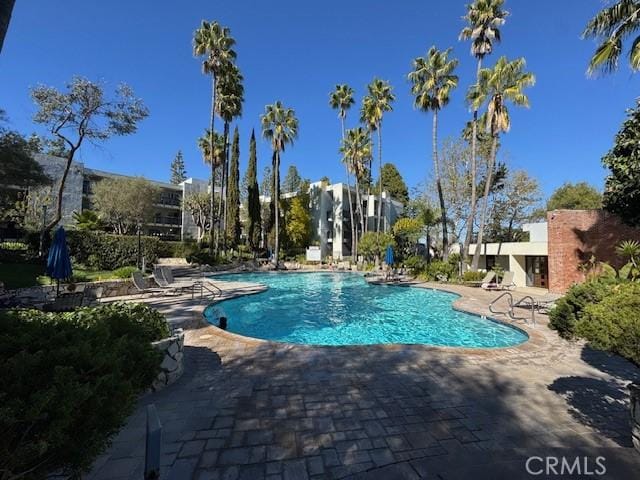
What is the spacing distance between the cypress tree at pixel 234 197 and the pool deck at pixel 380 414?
89.1ft

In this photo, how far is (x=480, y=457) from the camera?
118 inches

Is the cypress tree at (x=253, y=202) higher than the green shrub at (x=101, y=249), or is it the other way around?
the cypress tree at (x=253, y=202)

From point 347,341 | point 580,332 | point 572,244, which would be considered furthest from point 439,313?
point 580,332

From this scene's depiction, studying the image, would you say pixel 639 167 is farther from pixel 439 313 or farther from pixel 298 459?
pixel 298 459

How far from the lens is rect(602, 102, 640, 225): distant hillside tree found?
786cm

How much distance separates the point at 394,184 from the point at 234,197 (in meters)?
27.9

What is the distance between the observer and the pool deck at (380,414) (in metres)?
2.92

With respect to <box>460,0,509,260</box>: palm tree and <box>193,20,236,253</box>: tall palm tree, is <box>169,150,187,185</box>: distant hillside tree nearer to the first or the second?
<box>193,20,236,253</box>: tall palm tree

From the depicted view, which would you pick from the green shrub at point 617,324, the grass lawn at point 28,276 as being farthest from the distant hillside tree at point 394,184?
the green shrub at point 617,324

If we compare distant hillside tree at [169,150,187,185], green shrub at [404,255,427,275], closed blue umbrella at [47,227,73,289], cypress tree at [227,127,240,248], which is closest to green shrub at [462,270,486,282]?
green shrub at [404,255,427,275]

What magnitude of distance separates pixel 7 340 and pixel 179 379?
2892mm

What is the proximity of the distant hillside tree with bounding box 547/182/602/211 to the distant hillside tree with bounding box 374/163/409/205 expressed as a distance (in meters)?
19.5

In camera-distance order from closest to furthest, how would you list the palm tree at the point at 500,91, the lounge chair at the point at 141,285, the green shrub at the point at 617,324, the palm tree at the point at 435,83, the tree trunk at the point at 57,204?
the green shrub at the point at 617,324, the lounge chair at the point at 141,285, the tree trunk at the point at 57,204, the palm tree at the point at 500,91, the palm tree at the point at 435,83

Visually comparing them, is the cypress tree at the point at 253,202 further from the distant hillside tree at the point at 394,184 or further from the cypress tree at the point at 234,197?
the distant hillside tree at the point at 394,184
